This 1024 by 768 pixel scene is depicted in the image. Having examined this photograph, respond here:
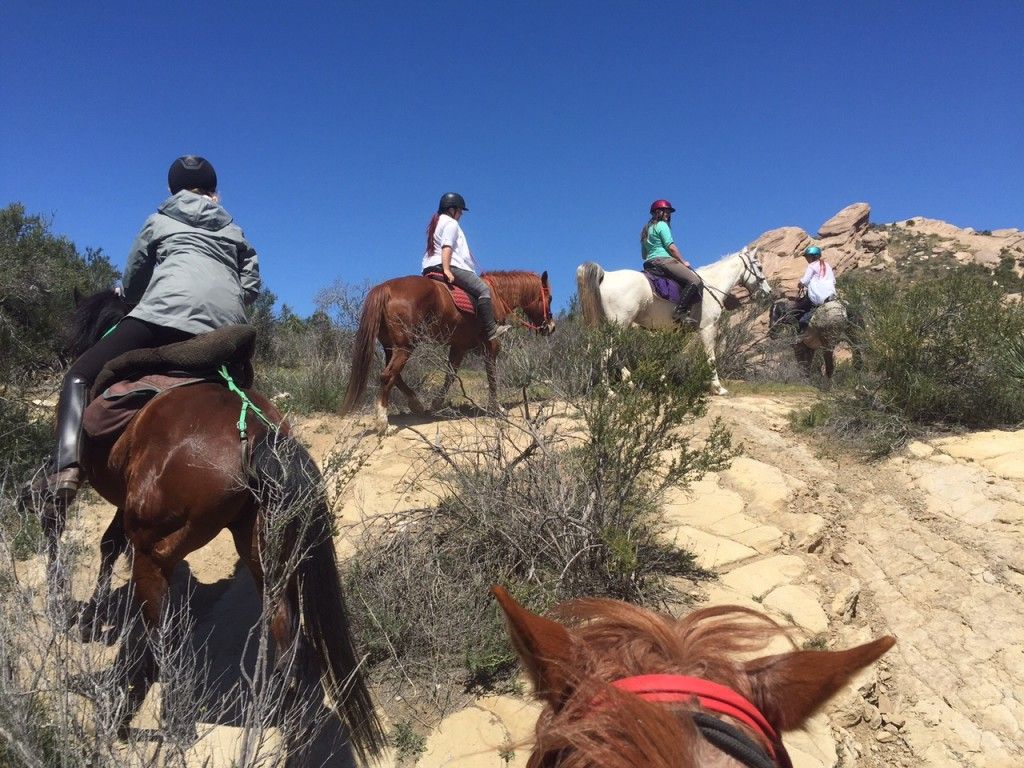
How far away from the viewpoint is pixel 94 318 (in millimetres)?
3852

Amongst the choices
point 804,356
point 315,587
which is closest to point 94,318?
point 315,587

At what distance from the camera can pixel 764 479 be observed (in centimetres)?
540

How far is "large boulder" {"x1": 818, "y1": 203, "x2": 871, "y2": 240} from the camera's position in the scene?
4381 centimetres

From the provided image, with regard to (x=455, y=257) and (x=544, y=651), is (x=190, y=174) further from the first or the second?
(x=455, y=257)

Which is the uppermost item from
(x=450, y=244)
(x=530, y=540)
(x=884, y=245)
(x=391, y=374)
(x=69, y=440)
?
(x=884, y=245)

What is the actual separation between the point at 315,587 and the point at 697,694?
210cm

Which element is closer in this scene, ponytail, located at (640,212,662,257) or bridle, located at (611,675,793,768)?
bridle, located at (611,675,793,768)

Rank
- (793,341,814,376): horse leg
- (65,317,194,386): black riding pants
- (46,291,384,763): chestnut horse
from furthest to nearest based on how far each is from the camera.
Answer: (793,341,814,376): horse leg
(65,317,194,386): black riding pants
(46,291,384,763): chestnut horse

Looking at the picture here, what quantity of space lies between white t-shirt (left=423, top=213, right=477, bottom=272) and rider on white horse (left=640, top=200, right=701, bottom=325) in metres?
3.06

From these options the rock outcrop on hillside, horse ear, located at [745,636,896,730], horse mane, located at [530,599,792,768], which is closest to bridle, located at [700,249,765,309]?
horse mane, located at [530,599,792,768]

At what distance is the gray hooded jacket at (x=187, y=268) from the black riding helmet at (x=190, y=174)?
7 cm

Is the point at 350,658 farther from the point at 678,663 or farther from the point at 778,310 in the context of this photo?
the point at 778,310

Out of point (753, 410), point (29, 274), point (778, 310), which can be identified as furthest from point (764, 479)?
point (29, 274)

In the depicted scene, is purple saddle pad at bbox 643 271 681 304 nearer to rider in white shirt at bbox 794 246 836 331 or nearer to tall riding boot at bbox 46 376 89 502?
rider in white shirt at bbox 794 246 836 331
